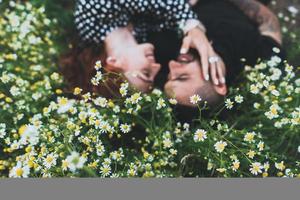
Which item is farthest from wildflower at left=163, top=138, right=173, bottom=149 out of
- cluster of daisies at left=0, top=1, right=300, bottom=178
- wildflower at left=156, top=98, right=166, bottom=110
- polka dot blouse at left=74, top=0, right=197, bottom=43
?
polka dot blouse at left=74, top=0, right=197, bottom=43

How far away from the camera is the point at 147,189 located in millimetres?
1471

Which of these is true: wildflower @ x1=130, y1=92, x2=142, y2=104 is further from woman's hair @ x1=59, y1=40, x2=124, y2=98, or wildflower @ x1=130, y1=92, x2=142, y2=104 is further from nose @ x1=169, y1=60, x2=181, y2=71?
nose @ x1=169, y1=60, x2=181, y2=71

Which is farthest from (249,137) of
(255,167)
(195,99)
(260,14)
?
(260,14)

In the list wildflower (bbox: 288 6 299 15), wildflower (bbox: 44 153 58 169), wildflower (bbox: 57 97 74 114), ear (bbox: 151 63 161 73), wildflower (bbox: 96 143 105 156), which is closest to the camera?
wildflower (bbox: 57 97 74 114)

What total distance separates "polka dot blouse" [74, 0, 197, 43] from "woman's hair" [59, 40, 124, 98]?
6cm

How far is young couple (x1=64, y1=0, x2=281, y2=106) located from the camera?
190 centimetres

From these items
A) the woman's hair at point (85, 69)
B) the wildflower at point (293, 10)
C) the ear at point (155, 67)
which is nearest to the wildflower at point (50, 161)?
the woman's hair at point (85, 69)

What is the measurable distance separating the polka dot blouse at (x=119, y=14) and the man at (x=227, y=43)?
156mm

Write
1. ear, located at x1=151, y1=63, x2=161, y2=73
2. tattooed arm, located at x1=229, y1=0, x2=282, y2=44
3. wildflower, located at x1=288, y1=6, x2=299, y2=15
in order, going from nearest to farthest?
ear, located at x1=151, y1=63, x2=161, y2=73, tattooed arm, located at x1=229, y1=0, x2=282, y2=44, wildflower, located at x1=288, y1=6, x2=299, y2=15

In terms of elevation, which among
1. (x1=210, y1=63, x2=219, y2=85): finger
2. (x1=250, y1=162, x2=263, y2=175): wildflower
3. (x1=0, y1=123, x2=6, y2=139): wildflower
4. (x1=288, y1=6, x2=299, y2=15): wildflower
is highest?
(x1=288, y1=6, x2=299, y2=15): wildflower

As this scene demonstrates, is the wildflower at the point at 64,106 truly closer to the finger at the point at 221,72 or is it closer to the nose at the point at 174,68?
the nose at the point at 174,68

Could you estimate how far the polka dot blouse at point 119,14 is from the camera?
2.15 metres

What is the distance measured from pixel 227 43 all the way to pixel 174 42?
24 cm

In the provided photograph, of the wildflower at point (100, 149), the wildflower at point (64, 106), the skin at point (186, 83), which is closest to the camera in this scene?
the wildflower at point (64, 106)
